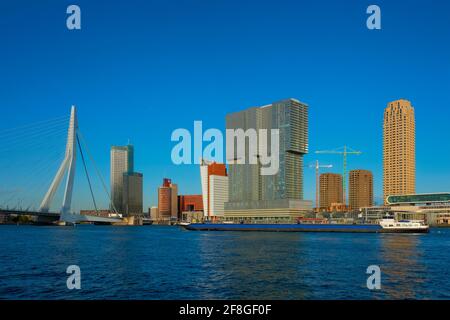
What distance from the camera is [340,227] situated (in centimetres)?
11594

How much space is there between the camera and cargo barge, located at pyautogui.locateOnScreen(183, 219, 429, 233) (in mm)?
99375

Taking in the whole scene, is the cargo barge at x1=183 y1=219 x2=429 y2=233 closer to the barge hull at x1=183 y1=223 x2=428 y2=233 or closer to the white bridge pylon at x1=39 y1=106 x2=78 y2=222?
the barge hull at x1=183 y1=223 x2=428 y2=233

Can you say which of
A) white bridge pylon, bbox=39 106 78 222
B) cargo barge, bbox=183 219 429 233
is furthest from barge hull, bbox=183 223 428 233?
white bridge pylon, bbox=39 106 78 222

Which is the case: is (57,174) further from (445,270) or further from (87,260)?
(445,270)

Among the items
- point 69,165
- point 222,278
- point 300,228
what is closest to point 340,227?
point 300,228

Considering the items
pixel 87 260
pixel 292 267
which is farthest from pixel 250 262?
pixel 87 260

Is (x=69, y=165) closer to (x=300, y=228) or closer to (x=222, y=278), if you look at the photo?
(x=300, y=228)

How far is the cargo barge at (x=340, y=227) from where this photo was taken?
326 ft

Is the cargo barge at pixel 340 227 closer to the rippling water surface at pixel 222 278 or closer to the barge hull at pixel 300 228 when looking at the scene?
the barge hull at pixel 300 228

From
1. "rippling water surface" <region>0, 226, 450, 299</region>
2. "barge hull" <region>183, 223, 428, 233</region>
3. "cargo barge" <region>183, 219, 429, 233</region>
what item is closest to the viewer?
"rippling water surface" <region>0, 226, 450, 299</region>

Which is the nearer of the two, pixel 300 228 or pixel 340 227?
pixel 340 227

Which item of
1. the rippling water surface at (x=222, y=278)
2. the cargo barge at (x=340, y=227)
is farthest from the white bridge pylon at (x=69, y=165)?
the rippling water surface at (x=222, y=278)

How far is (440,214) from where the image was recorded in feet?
556
